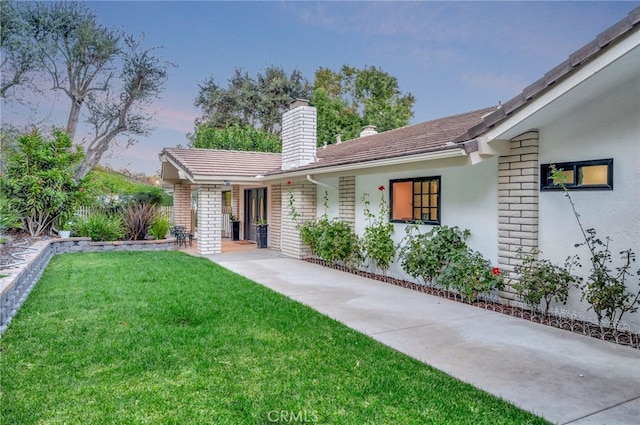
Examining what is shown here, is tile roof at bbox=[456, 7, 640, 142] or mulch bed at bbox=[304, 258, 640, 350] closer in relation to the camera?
tile roof at bbox=[456, 7, 640, 142]

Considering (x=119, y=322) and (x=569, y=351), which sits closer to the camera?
(x=569, y=351)

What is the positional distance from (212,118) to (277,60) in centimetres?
753

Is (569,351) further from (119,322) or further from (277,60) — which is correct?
(277,60)

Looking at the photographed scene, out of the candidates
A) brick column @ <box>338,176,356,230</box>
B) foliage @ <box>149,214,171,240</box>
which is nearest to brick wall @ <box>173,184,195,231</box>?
foliage @ <box>149,214,171,240</box>

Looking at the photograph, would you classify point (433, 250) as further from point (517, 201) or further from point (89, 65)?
point (89, 65)

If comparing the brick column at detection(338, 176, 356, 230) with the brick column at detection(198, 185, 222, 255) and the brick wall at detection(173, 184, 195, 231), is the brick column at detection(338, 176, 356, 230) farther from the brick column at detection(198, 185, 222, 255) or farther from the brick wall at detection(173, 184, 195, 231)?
the brick wall at detection(173, 184, 195, 231)

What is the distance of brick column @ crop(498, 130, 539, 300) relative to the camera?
634 centimetres

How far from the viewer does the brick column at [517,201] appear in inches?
250

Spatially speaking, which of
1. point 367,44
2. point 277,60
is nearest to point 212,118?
point 277,60

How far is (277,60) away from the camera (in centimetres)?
3559

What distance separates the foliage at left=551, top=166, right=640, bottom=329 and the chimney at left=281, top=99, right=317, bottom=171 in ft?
27.7

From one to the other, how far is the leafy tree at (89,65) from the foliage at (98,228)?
39.3ft

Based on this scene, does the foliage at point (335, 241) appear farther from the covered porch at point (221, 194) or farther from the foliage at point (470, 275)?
the covered porch at point (221, 194)

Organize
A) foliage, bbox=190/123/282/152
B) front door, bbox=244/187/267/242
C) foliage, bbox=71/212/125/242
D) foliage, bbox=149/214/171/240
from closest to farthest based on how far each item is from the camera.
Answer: foliage, bbox=71/212/125/242, foliage, bbox=149/214/171/240, front door, bbox=244/187/267/242, foliage, bbox=190/123/282/152
